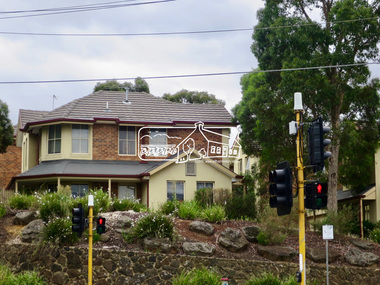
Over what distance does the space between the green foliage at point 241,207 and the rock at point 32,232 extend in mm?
9652

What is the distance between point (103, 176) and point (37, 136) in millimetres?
7678

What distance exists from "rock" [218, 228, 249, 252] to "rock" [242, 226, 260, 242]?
0.29 m

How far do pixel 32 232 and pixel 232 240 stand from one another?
764 cm

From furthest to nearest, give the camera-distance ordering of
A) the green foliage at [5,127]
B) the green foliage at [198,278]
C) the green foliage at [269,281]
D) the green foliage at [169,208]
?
the green foliage at [5,127] < the green foliage at [169,208] < the green foliage at [198,278] < the green foliage at [269,281]

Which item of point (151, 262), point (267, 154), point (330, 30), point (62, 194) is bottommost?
point (151, 262)

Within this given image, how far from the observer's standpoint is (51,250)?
24469 millimetres

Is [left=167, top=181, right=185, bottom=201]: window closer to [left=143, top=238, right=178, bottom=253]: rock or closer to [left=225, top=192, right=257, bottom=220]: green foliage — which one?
[left=225, top=192, right=257, bottom=220]: green foliage

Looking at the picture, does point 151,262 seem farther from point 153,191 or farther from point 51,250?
point 153,191

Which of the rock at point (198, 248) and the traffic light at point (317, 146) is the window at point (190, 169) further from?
the traffic light at point (317, 146)

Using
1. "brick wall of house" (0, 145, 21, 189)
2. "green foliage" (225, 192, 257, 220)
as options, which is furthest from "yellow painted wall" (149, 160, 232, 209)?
"brick wall of house" (0, 145, 21, 189)

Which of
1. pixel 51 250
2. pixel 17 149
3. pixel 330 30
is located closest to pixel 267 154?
pixel 330 30

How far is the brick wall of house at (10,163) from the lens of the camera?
53.1m

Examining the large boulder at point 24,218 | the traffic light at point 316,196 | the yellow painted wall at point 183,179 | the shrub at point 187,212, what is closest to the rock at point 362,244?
the shrub at point 187,212

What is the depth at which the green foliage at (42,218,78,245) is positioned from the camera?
24.7 meters
